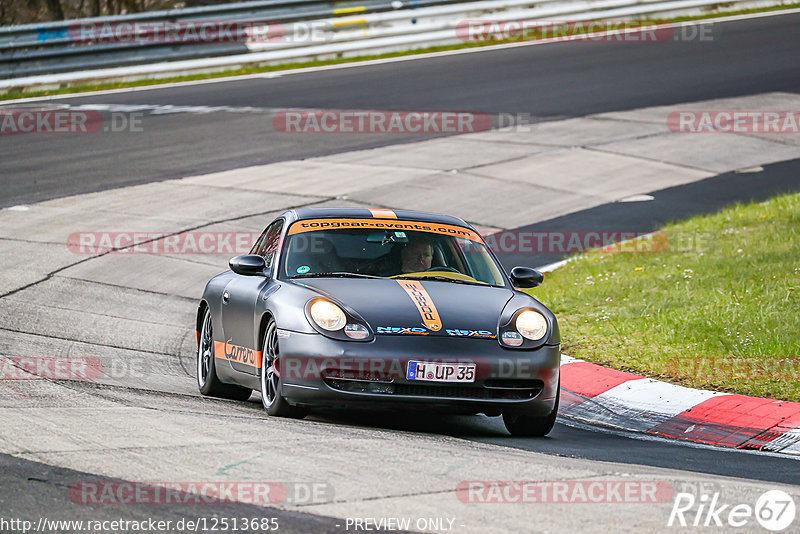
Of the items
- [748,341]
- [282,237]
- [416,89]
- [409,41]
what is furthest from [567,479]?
[409,41]

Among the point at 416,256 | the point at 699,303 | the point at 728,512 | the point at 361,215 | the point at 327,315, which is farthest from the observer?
the point at 699,303

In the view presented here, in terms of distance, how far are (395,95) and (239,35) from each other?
457 centimetres

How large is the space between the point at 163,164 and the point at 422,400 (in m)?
12.3

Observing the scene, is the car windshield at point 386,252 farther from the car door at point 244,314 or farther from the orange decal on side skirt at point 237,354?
the orange decal on side skirt at point 237,354

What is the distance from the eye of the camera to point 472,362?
267 inches

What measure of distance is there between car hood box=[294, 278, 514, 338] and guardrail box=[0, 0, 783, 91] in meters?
17.7

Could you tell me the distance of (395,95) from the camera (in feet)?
74.0

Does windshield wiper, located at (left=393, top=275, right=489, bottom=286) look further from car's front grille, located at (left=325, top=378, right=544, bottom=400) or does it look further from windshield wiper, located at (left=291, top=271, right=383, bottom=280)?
car's front grille, located at (left=325, top=378, right=544, bottom=400)

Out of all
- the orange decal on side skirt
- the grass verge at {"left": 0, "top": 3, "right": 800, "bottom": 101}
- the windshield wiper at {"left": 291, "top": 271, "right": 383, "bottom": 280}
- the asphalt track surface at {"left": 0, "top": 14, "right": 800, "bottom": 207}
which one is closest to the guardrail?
the grass verge at {"left": 0, "top": 3, "right": 800, "bottom": 101}

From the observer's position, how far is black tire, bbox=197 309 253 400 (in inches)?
331

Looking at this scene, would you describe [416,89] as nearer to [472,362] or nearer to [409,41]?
[409,41]

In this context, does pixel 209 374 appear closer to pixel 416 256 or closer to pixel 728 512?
pixel 416 256

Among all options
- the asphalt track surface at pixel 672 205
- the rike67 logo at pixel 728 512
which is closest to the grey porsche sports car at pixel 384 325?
the rike67 logo at pixel 728 512

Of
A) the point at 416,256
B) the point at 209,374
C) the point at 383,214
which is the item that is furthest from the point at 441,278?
the point at 209,374
